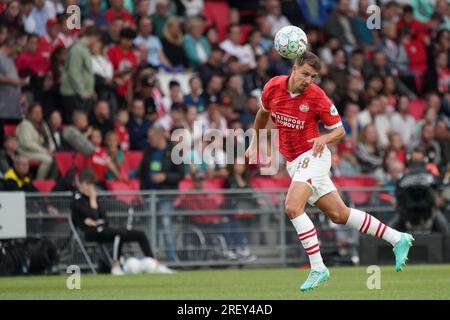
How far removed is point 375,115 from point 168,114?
4778 millimetres

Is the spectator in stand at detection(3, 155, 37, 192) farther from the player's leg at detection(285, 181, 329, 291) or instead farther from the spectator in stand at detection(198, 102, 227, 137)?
the player's leg at detection(285, 181, 329, 291)

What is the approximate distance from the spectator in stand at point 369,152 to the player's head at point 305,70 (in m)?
10.6

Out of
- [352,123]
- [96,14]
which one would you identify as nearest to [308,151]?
[352,123]

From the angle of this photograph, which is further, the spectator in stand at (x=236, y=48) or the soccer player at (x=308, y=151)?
the spectator in stand at (x=236, y=48)

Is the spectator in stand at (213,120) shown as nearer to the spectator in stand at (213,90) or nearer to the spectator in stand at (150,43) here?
the spectator in stand at (213,90)

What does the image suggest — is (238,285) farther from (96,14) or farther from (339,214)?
(96,14)

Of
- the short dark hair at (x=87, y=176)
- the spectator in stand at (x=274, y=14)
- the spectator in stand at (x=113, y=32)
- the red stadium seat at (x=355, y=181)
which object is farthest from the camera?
the spectator in stand at (x=274, y=14)

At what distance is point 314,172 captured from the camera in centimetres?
1355

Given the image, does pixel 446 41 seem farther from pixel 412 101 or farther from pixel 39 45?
pixel 39 45

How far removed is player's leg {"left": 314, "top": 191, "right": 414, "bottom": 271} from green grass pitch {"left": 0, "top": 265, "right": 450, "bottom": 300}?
50cm

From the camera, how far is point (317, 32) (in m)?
27.4

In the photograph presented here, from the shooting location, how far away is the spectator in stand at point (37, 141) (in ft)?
68.5

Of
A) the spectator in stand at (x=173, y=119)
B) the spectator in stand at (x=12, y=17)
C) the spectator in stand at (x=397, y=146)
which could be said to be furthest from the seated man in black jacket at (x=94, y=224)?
the spectator in stand at (x=397, y=146)

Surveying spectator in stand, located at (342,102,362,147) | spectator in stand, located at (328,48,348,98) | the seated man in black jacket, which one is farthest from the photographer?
spectator in stand, located at (328,48,348,98)
